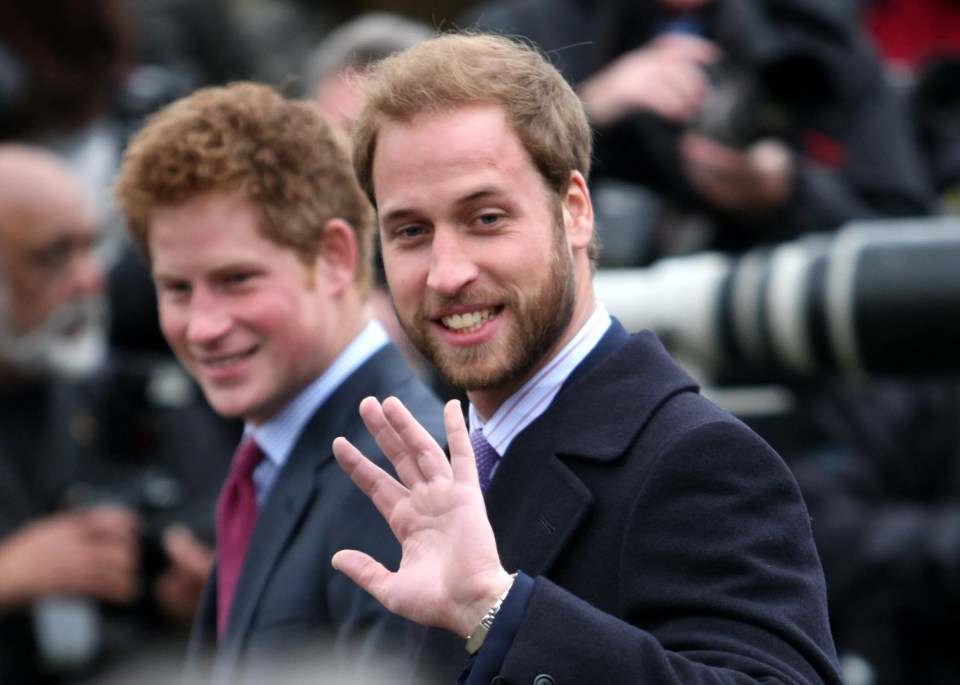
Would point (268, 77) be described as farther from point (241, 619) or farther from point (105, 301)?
point (241, 619)

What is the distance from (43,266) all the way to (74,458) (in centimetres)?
62

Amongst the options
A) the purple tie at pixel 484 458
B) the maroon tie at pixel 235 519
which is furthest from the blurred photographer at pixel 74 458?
the purple tie at pixel 484 458

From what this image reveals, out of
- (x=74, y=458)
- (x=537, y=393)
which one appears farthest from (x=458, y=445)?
(x=74, y=458)

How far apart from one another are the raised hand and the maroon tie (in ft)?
3.40

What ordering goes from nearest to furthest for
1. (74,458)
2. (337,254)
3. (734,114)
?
(337,254), (734,114), (74,458)

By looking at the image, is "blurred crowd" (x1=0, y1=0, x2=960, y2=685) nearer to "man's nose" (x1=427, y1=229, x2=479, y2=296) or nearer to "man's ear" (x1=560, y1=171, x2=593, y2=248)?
"man's ear" (x1=560, y1=171, x2=593, y2=248)

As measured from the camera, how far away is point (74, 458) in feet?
15.9

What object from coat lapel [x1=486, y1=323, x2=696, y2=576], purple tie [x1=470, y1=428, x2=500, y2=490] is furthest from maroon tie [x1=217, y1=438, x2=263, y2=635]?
coat lapel [x1=486, y1=323, x2=696, y2=576]

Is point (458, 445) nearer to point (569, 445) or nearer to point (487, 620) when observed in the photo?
point (487, 620)

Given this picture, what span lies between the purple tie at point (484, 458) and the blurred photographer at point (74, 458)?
1976 mm

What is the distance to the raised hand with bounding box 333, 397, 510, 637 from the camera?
Answer: 2.04 m

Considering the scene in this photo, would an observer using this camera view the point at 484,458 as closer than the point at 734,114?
Yes

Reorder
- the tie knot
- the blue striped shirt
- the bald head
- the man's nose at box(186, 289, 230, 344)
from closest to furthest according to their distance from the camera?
the blue striped shirt, the man's nose at box(186, 289, 230, 344), the tie knot, the bald head

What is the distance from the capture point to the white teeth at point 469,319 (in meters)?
2.35
